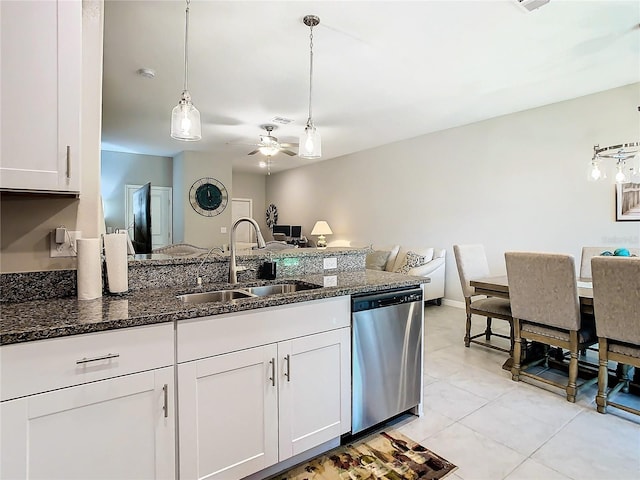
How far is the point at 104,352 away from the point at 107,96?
3737 mm

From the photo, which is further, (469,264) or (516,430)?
(469,264)

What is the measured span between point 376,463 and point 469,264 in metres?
2.45

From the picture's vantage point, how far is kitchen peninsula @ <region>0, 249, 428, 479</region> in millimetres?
1161

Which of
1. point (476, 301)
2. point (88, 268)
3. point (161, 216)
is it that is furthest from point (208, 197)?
point (88, 268)

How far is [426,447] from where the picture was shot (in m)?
1.97

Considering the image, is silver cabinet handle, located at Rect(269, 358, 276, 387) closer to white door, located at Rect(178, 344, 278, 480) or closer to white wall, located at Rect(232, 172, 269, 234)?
white door, located at Rect(178, 344, 278, 480)

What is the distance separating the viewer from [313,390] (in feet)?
5.85

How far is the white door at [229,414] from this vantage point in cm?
143

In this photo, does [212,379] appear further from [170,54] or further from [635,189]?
[635,189]

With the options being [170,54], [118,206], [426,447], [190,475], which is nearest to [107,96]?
[170,54]

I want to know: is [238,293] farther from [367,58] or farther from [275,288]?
[367,58]

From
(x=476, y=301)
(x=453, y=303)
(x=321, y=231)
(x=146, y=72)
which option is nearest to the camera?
(x=146, y=72)

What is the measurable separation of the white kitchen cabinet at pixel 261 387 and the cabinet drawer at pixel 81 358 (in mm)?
94

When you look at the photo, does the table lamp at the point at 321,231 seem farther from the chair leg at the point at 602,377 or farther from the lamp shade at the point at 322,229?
the chair leg at the point at 602,377
